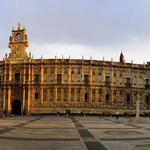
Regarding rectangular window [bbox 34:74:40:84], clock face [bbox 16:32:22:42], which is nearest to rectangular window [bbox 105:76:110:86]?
rectangular window [bbox 34:74:40:84]

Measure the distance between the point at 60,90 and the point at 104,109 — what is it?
39.5 ft

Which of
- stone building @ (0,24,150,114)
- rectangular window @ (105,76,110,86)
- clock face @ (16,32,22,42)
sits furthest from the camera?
clock face @ (16,32,22,42)

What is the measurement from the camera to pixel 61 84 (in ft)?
284

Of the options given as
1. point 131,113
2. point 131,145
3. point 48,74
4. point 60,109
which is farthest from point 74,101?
point 131,145

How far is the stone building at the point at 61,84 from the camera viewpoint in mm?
86375

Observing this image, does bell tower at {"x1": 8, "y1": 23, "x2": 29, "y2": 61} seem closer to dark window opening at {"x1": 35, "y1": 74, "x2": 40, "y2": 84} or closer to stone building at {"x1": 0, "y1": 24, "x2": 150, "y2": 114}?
stone building at {"x1": 0, "y1": 24, "x2": 150, "y2": 114}

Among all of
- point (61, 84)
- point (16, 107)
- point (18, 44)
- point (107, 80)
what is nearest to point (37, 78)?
point (61, 84)

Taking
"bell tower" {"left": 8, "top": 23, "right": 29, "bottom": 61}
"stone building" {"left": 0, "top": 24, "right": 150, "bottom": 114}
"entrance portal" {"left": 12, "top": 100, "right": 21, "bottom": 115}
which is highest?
"bell tower" {"left": 8, "top": 23, "right": 29, "bottom": 61}

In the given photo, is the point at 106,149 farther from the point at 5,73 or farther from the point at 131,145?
the point at 5,73

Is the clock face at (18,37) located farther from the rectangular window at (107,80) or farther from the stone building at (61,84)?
the rectangular window at (107,80)

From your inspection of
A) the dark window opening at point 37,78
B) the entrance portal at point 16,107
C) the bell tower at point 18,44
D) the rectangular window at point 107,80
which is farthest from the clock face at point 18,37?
the rectangular window at point 107,80

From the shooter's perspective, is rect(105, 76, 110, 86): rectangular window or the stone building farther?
rect(105, 76, 110, 86): rectangular window

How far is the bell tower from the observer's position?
89688 mm

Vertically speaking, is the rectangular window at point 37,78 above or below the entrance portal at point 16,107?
above
